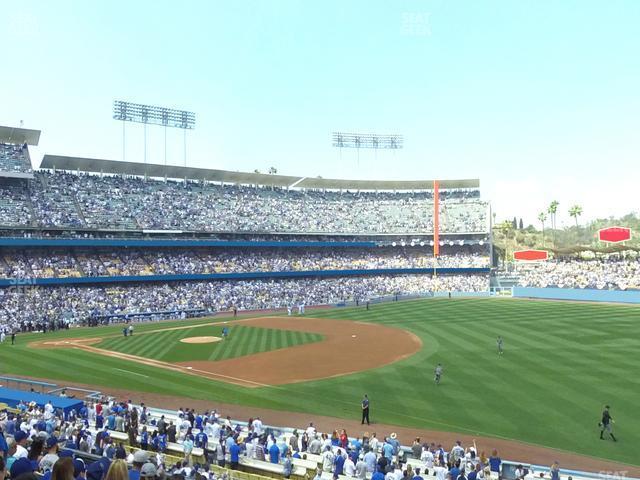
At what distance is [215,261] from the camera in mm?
65375

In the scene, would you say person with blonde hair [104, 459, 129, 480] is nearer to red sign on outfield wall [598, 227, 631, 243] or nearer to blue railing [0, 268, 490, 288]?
blue railing [0, 268, 490, 288]

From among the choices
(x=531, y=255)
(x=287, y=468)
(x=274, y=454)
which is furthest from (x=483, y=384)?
(x=531, y=255)

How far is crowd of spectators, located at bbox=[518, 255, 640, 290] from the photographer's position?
64.8 metres

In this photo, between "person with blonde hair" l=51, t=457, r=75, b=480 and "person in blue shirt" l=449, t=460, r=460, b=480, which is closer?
"person with blonde hair" l=51, t=457, r=75, b=480

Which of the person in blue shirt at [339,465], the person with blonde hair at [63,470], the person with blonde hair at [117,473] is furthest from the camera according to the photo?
the person in blue shirt at [339,465]

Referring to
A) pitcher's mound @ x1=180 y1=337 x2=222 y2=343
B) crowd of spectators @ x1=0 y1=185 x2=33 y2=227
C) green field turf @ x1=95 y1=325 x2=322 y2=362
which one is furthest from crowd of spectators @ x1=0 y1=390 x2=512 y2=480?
crowd of spectators @ x1=0 y1=185 x2=33 y2=227

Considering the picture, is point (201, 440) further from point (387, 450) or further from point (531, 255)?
point (531, 255)

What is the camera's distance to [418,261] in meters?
80.3

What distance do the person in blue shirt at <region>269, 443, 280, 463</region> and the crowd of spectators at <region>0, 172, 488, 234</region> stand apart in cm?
4684

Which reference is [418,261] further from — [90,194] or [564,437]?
[564,437]

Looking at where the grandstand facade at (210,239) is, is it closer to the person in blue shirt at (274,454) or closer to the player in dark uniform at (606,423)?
the person in blue shirt at (274,454)

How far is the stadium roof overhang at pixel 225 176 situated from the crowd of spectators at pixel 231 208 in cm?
103

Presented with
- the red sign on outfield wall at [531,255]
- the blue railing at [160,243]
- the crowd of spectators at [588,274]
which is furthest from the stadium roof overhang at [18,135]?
the red sign on outfield wall at [531,255]

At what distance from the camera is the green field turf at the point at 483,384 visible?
19688mm
